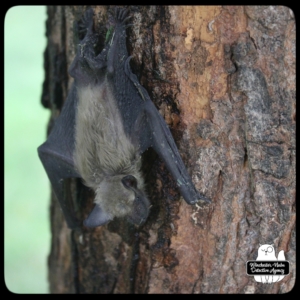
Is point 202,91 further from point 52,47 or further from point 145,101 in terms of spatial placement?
point 52,47

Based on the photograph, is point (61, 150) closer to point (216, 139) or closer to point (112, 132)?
point (112, 132)

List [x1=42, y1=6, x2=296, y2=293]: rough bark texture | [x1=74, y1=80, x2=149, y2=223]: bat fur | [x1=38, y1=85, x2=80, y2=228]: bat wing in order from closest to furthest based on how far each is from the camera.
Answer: [x1=42, y1=6, x2=296, y2=293]: rough bark texture, [x1=74, y1=80, x2=149, y2=223]: bat fur, [x1=38, y1=85, x2=80, y2=228]: bat wing

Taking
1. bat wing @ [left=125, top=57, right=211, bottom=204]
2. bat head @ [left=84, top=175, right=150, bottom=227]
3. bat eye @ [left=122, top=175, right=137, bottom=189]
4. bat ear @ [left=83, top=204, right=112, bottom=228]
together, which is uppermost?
bat wing @ [left=125, top=57, right=211, bottom=204]

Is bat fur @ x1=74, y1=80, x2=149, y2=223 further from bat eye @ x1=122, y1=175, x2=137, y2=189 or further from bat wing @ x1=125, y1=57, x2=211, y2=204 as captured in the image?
bat wing @ x1=125, y1=57, x2=211, y2=204

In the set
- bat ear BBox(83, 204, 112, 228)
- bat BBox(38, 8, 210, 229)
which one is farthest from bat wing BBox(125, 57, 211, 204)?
bat ear BBox(83, 204, 112, 228)

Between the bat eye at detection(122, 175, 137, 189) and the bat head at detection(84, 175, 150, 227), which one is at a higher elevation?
the bat eye at detection(122, 175, 137, 189)

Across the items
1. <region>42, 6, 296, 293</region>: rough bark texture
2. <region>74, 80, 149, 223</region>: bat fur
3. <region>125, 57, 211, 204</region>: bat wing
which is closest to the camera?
<region>42, 6, 296, 293</region>: rough bark texture

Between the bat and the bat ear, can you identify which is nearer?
the bat

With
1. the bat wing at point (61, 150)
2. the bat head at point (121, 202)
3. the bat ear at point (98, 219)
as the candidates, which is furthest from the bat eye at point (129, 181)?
the bat wing at point (61, 150)

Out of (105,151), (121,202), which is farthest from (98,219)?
(105,151)
